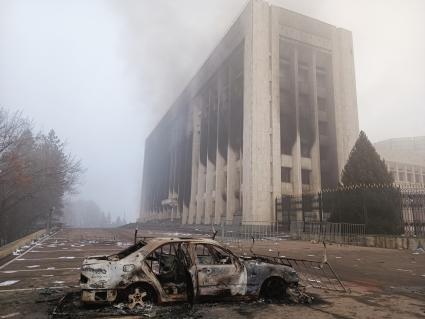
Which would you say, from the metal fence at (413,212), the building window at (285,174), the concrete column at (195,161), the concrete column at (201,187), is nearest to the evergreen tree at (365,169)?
the metal fence at (413,212)

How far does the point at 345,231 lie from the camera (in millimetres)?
21219

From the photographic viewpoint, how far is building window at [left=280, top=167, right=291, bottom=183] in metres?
35.5

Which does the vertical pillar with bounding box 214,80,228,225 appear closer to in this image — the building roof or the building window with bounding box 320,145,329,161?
the building window with bounding box 320,145,329,161

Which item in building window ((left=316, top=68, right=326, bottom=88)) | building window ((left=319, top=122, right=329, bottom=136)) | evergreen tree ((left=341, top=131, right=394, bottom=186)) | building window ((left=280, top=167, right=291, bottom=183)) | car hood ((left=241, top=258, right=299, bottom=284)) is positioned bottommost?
car hood ((left=241, top=258, right=299, bottom=284))

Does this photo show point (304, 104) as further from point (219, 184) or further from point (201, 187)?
point (201, 187)

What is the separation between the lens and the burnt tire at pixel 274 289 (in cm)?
623

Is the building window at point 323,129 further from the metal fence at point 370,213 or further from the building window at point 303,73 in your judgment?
the metal fence at point 370,213

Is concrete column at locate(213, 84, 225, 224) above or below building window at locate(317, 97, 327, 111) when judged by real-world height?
below

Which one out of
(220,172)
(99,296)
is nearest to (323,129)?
(220,172)

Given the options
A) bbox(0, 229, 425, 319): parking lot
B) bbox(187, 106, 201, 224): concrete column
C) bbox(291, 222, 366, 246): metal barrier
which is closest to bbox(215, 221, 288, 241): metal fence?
bbox(291, 222, 366, 246): metal barrier

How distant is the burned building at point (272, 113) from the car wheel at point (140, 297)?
1038 inches

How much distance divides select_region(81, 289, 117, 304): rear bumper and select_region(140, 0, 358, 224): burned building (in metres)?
26.7

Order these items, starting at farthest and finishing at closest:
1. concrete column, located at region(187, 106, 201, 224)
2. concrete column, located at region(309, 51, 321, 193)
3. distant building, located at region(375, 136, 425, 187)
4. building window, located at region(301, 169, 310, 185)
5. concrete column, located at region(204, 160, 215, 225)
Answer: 1. distant building, located at region(375, 136, 425, 187)
2. concrete column, located at region(187, 106, 201, 224)
3. concrete column, located at region(204, 160, 215, 225)
4. building window, located at region(301, 169, 310, 185)
5. concrete column, located at region(309, 51, 321, 193)

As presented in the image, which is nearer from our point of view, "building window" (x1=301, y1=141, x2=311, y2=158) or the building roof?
"building window" (x1=301, y1=141, x2=311, y2=158)
